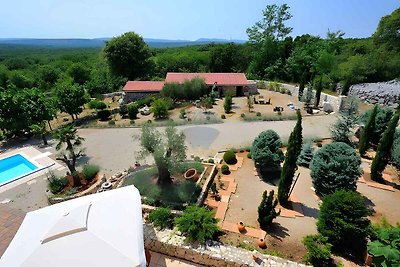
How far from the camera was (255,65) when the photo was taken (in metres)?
44.4

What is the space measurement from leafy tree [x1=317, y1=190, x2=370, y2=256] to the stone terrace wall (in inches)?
76.2

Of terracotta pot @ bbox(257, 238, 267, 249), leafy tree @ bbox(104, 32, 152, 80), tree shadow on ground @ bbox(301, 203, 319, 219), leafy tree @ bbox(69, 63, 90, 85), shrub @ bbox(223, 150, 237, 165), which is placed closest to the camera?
terracotta pot @ bbox(257, 238, 267, 249)

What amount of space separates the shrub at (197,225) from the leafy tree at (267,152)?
6095 millimetres

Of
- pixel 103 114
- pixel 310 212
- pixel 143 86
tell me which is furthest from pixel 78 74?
pixel 310 212

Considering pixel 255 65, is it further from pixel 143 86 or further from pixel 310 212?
pixel 310 212

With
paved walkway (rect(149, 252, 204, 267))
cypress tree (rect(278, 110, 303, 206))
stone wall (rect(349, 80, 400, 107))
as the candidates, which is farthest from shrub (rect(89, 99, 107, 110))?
stone wall (rect(349, 80, 400, 107))

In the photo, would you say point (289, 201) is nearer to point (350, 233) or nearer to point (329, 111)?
point (350, 233)

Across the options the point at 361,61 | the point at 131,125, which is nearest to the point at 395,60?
the point at 361,61

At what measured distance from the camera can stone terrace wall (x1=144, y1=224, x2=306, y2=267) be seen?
920cm

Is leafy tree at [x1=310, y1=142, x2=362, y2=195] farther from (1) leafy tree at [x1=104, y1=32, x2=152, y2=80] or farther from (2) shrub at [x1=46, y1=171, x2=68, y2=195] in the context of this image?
(1) leafy tree at [x1=104, y1=32, x2=152, y2=80]

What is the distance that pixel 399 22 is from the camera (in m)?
31.8

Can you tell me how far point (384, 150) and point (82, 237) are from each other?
49.2 ft

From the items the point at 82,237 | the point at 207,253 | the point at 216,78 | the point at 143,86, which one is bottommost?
the point at 207,253

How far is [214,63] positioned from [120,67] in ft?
54.0
